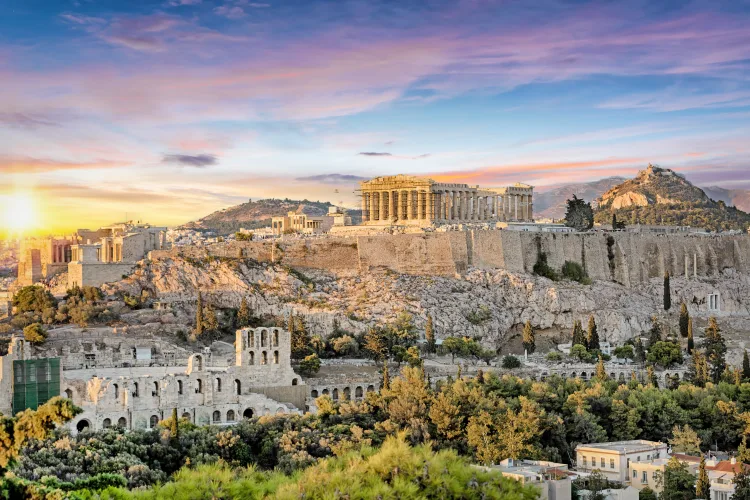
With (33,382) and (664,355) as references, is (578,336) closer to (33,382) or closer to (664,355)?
(664,355)

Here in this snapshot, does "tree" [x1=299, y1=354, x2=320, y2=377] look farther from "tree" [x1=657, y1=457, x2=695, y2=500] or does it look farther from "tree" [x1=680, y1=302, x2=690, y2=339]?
"tree" [x1=680, y1=302, x2=690, y2=339]

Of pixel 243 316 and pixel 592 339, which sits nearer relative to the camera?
pixel 243 316

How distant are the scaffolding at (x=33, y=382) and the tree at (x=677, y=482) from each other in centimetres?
1813

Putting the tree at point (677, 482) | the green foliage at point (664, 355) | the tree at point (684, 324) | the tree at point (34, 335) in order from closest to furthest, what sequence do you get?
1. the tree at point (677, 482)
2. the tree at point (34, 335)
3. the green foliage at point (664, 355)
4. the tree at point (684, 324)

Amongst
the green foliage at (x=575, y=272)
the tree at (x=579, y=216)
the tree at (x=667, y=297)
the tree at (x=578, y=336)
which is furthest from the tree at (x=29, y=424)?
the tree at (x=579, y=216)

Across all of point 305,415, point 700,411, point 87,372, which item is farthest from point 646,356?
point 87,372

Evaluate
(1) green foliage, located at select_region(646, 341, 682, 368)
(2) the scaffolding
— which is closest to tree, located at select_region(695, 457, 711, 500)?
(2) the scaffolding

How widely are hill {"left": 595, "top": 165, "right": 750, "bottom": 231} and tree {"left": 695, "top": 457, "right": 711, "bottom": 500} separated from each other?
67.5 m

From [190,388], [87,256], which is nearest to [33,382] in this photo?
[190,388]

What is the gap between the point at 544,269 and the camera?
65688mm

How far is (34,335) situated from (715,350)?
28612 mm

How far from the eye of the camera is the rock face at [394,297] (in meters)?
55.3

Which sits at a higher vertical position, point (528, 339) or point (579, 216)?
point (579, 216)

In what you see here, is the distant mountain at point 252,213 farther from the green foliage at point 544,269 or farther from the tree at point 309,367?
the tree at point 309,367
